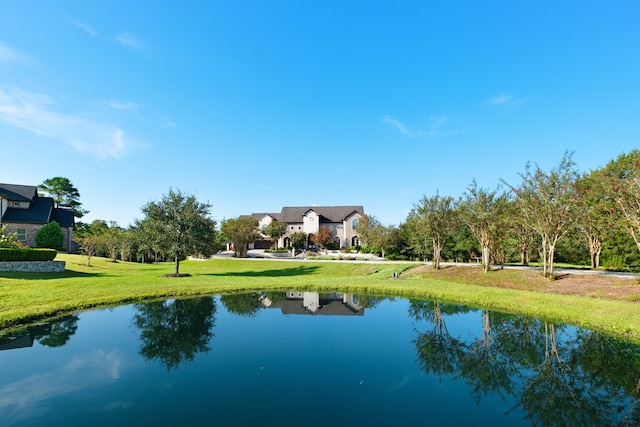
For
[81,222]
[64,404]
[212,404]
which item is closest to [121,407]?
[64,404]

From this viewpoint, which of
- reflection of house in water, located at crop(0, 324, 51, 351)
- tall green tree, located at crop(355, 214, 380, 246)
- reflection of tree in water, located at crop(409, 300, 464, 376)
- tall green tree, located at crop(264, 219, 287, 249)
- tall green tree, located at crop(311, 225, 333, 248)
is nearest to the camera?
reflection of tree in water, located at crop(409, 300, 464, 376)

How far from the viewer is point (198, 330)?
12.2 m

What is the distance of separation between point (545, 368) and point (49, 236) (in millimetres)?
43045

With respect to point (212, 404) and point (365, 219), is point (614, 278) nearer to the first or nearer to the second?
point (212, 404)

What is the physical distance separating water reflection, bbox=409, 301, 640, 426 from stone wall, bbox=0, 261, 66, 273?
26.3 m

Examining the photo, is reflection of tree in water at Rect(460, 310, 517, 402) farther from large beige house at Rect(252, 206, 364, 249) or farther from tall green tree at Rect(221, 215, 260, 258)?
large beige house at Rect(252, 206, 364, 249)

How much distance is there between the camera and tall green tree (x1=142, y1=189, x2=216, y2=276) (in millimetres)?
25719

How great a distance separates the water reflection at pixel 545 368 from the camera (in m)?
6.63

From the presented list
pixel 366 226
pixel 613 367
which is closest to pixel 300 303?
pixel 613 367

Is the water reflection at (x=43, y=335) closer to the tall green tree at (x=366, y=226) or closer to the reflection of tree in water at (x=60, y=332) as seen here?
the reflection of tree in water at (x=60, y=332)

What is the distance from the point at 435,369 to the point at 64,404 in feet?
28.2

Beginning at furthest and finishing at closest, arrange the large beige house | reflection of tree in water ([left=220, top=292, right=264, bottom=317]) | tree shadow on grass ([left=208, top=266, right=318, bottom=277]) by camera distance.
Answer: the large beige house < tree shadow on grass ([left=208, top=266, right=318, bottom=277]) < reflection of tree in water ([left=220, top=292, right=264, bottom=317])

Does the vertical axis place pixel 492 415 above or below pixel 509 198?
below

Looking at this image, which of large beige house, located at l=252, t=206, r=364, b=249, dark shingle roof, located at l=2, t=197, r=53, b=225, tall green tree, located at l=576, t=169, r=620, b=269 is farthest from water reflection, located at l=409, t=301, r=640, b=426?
large beige house, located at l=252, t=206, r=364, b=249
